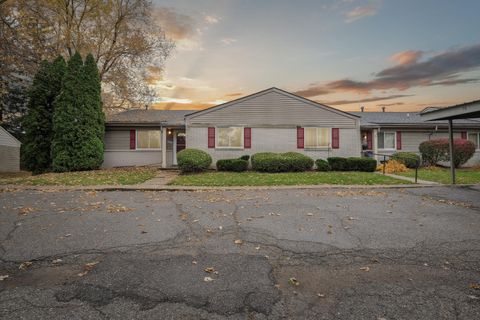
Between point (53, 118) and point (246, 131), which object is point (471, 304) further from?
point (53, 118)

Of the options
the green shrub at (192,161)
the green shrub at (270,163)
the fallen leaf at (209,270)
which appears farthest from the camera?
the green shrub at (270,163)

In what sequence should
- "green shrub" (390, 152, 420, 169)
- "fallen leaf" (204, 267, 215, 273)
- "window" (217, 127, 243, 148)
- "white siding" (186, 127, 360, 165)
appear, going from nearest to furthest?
1. "fallen leaf" (204, 267, 215, 273)
2. "white siding" (186, 127, 360, 165)
3. "window" (217, 127, 243, 148)
4. "green shrub" (390, 152, 420, 169)

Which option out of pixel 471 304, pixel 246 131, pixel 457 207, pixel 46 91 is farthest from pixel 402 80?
pixel 46 91

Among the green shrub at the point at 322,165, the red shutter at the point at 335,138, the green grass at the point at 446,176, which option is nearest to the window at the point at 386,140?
the green grass at the point at 446,176

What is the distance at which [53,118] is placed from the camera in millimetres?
16141

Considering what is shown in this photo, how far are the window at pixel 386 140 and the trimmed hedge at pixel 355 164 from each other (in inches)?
221

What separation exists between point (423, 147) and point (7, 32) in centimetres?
2632

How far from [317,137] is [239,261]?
15.1m

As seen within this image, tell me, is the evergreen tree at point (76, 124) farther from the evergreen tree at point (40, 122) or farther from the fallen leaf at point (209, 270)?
the fallen leaf at point (209, 270)

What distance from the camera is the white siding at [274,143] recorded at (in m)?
17.0

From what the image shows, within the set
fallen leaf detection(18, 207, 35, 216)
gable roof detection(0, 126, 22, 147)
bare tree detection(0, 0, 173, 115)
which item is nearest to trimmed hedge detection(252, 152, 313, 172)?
fallen leaf detection(18, 207, 35, 216)

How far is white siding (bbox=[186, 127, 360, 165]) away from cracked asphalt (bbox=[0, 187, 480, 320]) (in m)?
10.2

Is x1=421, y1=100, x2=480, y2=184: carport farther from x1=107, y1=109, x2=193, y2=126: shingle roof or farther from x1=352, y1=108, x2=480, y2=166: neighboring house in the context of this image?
x1=107, y1=109, x2=193, y2=126: shingle roof

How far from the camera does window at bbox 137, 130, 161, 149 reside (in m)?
19.6
